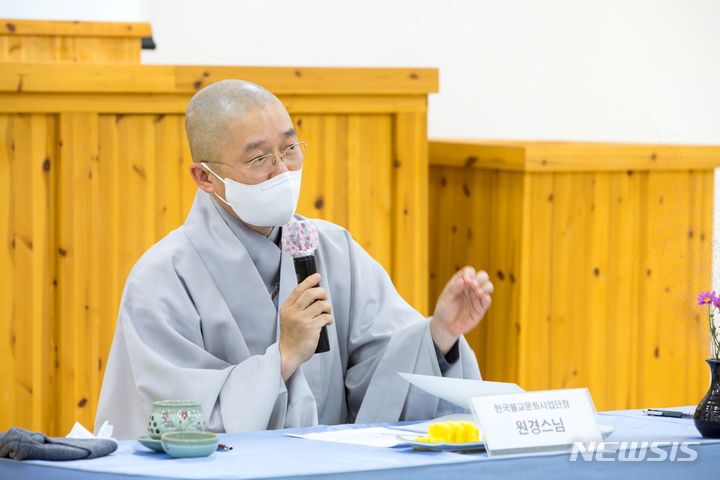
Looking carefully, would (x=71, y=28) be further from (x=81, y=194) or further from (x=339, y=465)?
(x=339, y=465)

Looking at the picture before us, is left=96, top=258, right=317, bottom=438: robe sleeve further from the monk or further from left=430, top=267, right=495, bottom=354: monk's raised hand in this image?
left=430, top=267, right=495, bottom=354: monk's raised hand

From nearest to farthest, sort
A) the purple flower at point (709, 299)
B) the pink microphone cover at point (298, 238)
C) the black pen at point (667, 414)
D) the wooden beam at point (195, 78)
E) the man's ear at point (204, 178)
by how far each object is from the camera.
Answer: the purple flower at point (709, 299) → the black pen at point (667, 414) → the pink microphone cover at point (298, 238) → the man's ear at point (204, 178) → the wooden beam at point (195, 78)

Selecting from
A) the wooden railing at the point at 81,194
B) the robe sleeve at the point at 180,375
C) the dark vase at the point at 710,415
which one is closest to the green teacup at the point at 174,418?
the robe sleeve at the point at 180,375

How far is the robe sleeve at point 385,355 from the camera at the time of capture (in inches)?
97.3

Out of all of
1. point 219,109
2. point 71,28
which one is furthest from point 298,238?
point 71,28

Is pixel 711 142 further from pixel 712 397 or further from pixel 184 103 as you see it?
pixel 712 397

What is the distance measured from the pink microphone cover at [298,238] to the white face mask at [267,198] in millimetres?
33

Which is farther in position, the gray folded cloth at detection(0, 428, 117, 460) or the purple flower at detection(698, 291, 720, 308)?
the purple flower at detection(698, 291, 720, 308)

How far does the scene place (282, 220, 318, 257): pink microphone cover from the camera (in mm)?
2414

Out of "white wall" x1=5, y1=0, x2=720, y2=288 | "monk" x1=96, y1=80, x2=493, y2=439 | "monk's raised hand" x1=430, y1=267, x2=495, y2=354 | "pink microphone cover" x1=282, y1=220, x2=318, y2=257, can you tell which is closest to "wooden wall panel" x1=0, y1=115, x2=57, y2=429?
"monk" x1=96, y1=80, x2=493, y2=439

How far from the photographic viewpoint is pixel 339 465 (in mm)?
1733

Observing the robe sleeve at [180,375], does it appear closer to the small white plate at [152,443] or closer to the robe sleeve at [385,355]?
the robe sleeve at [385,355]

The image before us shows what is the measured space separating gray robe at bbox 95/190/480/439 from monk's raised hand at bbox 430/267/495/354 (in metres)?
0.05

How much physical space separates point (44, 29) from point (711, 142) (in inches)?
116
